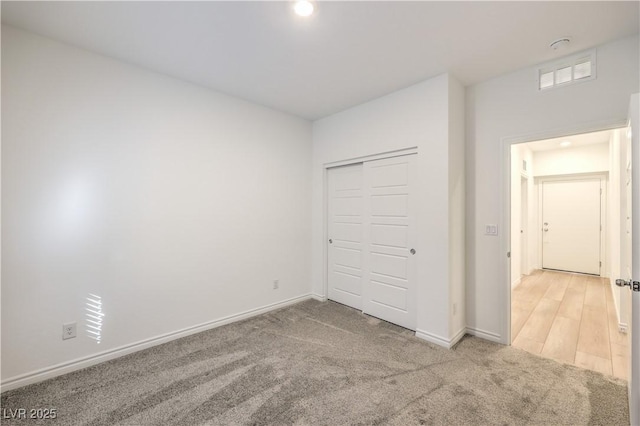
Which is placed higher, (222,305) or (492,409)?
(222,305)

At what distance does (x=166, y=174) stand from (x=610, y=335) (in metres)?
4.94

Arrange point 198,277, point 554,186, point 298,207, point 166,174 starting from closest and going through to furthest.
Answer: point 166,174 → point 198,277 → point 298,207 → point 554,186

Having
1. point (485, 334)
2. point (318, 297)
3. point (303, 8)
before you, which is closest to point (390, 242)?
Answer: point (485, 334)

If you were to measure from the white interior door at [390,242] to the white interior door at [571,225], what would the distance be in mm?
5018

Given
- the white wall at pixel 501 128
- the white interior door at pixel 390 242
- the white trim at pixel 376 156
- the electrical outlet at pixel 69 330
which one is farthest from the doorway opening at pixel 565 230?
the electrical outlet at pixel 69 330

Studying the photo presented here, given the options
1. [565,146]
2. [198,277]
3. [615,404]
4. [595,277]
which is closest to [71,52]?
[198,277]

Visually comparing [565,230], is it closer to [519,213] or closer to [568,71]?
[519,213]

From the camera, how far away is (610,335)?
9.41 feet

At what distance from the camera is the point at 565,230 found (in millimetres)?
Result: 5816

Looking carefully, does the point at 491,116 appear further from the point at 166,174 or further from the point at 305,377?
the point at 166,174

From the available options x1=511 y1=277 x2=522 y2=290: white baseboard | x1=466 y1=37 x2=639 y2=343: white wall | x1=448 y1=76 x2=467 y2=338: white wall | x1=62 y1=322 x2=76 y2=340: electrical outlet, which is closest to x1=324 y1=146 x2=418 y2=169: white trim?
x1=448 y1=76 x2=467 y2=338: white wall

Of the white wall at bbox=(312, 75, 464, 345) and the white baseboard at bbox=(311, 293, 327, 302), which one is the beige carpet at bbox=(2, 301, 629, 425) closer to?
the white wall at bbox=(312, 75, 464, 345)

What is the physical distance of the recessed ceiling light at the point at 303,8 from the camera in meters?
1.80

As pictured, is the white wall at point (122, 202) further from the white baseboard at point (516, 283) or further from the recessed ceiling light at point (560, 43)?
the white baseboard at point (516, 283)
